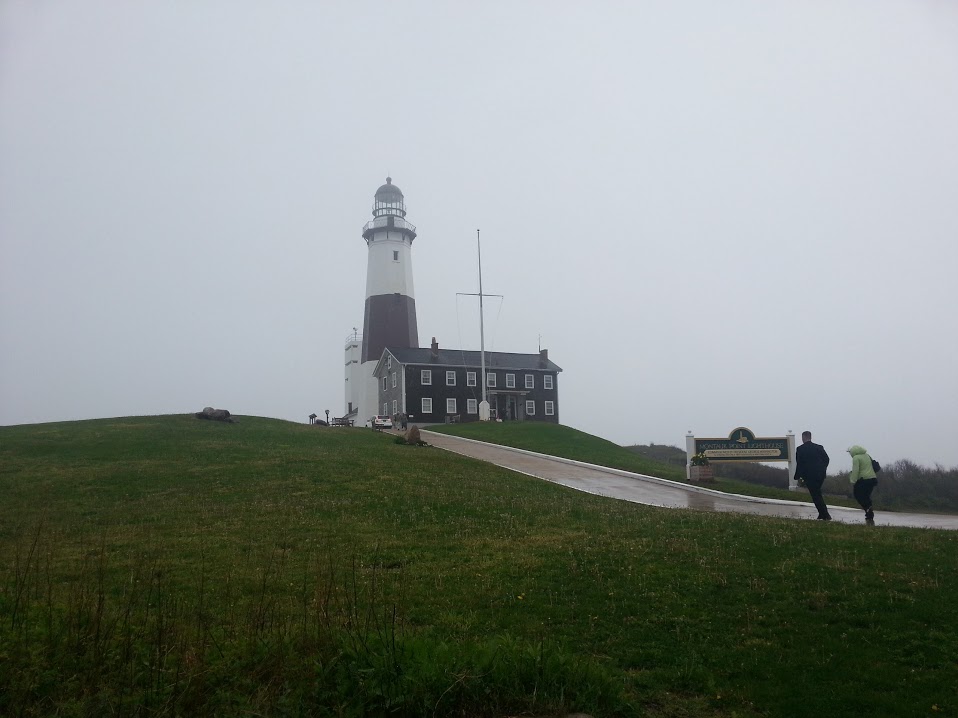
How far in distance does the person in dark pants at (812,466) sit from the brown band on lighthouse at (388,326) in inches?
1976

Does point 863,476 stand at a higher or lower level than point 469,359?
lower

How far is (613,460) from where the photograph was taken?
32250 millimetres

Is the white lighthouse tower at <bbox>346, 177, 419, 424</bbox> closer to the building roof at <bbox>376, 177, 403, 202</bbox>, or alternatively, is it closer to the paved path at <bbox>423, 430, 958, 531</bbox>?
the building roof at <bbox>376, 177, 403, 202</bbox>

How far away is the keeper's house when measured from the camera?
59.2 meters

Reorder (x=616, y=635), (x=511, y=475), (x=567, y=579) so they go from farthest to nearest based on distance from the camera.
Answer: (x=511, y=475), (x=567, y=579), (x=616, y=635)

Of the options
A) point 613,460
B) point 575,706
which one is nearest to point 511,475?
point 613,460

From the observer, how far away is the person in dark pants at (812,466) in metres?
16.0

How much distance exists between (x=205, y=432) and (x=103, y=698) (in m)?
26.6

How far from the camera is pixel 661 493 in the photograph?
70.0ft

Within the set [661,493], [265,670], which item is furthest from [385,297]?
[265,670]

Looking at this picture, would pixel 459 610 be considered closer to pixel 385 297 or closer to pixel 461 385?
pixel 461 385

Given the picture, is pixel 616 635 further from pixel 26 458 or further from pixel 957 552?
pixel 26 458

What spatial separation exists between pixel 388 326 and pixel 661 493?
46.6 meters

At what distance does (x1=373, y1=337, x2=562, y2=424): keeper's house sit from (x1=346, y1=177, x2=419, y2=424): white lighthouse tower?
81.1 inches
